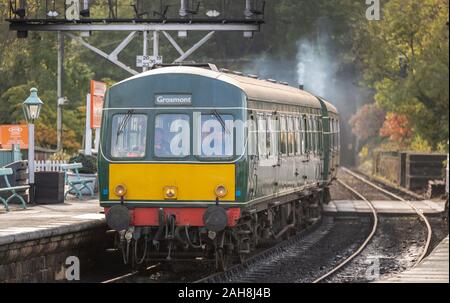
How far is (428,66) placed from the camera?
1254 centimetres

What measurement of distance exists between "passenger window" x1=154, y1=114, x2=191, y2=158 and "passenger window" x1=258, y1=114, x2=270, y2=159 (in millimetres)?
1514

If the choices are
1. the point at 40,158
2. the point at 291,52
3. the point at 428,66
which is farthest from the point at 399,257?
the point at 291,52

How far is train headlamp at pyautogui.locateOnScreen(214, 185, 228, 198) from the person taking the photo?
56.7ft

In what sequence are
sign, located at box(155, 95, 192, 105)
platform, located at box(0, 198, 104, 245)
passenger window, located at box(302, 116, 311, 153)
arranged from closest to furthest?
platform, located at box(0, 198, 104, 245) → sign, located at box(155, 95, 192, 105) → passenger window, located at box(302, 116, 311, 153)

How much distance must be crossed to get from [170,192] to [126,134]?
112cm

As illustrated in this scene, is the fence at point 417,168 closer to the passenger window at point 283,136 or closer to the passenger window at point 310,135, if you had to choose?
the passenger window at point 310,135

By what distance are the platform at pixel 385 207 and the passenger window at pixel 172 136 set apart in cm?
1290

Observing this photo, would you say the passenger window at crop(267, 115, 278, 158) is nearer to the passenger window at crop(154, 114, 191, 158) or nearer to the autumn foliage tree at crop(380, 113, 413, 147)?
the passenger window at crop(154, 114, 191, 158)

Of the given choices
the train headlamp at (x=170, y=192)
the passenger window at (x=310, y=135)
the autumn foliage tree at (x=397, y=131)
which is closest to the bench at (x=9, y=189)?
the train headlamp at (x=170, y=192)

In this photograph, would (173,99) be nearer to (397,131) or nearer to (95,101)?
(95,101)

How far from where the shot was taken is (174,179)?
57.1ft

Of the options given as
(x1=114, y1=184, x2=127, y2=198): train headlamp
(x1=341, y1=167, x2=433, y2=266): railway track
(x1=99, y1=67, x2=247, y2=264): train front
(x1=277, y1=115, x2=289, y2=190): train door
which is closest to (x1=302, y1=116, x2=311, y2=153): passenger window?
(x1=277, y1=115, x2=289, y2=190): train door

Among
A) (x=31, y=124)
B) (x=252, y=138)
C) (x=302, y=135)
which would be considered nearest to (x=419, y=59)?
(x=252, y=138)
